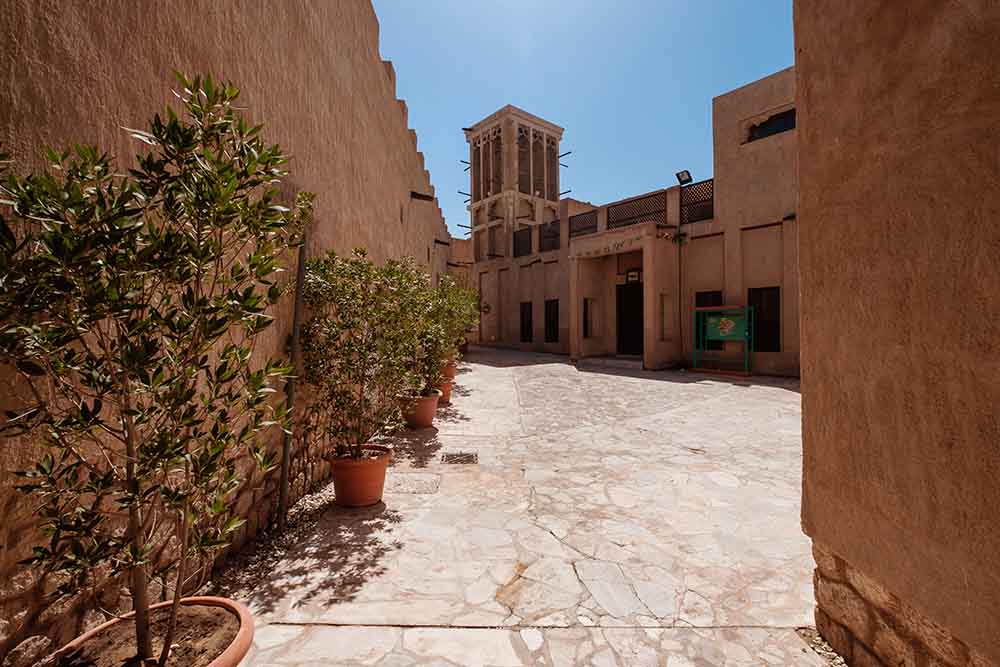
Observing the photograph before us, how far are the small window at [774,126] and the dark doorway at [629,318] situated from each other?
6.45 metres

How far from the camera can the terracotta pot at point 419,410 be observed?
6.83 metres

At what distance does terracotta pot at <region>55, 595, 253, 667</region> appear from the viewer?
1.65 metres

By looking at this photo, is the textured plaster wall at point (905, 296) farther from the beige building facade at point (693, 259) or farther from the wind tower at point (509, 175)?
the wind tower at point (509, 175)

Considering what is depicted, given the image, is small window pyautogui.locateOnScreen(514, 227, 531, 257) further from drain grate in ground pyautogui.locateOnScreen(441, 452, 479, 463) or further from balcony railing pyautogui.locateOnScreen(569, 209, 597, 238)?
drain grate in ground pyautogui.locateOnScreen(441, 452, 479, 463)

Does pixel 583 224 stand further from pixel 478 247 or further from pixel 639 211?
pixel 478 247

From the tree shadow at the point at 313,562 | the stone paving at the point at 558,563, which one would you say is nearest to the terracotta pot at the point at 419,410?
the stone paving at the point at 558,563

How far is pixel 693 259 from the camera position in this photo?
14.8m

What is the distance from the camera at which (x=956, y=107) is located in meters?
1.63

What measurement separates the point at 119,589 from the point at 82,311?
159 cm

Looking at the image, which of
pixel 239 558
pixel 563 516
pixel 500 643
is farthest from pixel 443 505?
pixel 500 643

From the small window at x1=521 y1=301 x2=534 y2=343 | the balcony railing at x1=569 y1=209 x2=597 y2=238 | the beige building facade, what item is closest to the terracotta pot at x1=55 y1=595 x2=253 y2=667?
the beige building facade

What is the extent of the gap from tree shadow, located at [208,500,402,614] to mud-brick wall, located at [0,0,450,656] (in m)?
0.31

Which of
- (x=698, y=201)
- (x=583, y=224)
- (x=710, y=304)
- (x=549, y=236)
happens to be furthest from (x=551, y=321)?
(x=698, y=201)

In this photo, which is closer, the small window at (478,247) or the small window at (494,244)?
the small window at (494,244)
